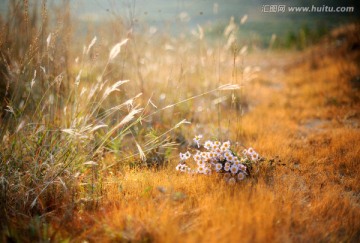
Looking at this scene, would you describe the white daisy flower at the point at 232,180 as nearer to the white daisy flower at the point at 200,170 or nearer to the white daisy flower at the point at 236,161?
the white daisy flower at the point at 236,161

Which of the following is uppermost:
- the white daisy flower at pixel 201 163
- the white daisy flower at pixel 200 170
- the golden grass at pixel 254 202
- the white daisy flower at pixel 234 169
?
the white daisy flower at pixel 234 169

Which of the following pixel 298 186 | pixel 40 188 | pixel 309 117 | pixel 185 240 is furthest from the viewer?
pixel 309 117

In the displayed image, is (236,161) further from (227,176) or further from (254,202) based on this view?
(254,202)

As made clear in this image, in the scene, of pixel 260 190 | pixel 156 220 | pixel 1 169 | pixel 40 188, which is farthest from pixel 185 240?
Result: pixel 1 169

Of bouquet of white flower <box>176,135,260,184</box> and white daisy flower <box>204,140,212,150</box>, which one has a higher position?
white daisy flower <box>204,140,212,150</box>

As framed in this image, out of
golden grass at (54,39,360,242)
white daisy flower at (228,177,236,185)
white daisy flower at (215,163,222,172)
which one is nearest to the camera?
golden grass at (54,39,360,242)

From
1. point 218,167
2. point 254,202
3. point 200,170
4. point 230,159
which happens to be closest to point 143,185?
point 200,170

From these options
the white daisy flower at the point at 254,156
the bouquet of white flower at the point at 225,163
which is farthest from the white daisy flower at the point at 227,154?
the white daisy flower at the point at 254,156

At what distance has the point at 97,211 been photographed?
2119 mm

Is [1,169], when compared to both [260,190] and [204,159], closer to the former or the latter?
[204,159]

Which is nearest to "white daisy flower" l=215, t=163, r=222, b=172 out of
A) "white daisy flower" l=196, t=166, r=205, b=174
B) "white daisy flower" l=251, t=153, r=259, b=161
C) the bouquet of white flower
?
the bouquet of white flower

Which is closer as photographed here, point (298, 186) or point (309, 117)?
point (298, 186)

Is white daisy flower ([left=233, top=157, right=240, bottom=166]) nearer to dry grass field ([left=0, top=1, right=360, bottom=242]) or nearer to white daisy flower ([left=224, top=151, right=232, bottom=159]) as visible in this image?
white daisy flower ([left=224, top=151, right=232, bottom=159])

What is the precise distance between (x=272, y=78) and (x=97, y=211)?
7.47 meters
